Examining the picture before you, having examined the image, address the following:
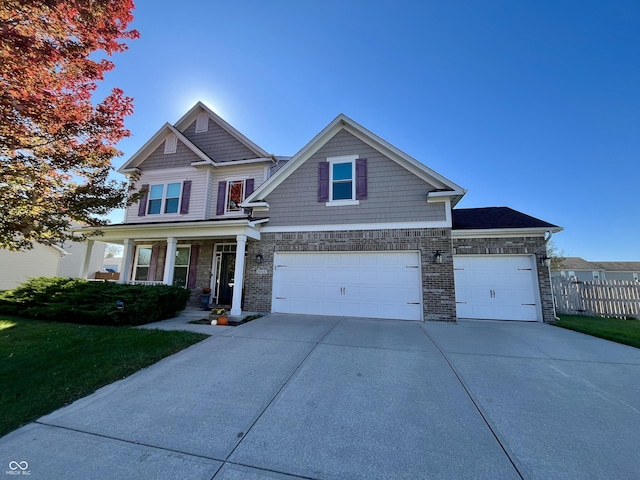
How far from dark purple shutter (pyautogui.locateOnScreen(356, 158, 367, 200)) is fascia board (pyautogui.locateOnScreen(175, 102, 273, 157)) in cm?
431

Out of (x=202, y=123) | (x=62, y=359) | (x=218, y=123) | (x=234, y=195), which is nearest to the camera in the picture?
(x=62, y=359)

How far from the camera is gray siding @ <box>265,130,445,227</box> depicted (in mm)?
Answer: 8828

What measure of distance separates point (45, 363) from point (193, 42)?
973cm

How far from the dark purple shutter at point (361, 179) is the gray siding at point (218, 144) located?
5172 millimetres

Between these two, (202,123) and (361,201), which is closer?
(361,201)

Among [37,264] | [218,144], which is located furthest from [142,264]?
[37,264]

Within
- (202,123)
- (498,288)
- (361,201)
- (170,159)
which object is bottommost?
(498,288)

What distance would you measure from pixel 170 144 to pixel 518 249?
603 inches

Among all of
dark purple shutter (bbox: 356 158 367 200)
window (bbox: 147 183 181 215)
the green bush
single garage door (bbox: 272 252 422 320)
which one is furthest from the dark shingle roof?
window (bbox: 147 183 181 215)

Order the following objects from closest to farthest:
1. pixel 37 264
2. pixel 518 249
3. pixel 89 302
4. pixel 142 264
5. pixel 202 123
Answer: pixel 89 302 < pixel 518 249 < pixel 142 264 < pixel 202 123 < pixel 37 264

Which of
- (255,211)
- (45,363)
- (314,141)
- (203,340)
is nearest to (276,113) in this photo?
(314,141)

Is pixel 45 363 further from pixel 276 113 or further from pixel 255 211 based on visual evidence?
pixel 276 113

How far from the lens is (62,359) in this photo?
4.54 metres

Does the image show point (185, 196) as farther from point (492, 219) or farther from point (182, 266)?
point (492, 219)
